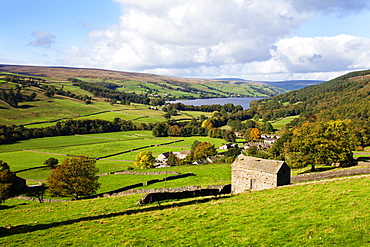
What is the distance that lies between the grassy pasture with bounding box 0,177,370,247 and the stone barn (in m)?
3.24

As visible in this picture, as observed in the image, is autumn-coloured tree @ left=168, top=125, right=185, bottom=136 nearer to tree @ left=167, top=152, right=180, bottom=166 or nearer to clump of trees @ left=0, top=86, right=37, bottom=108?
tree @ left=167, top=152, right=180, bottom=166

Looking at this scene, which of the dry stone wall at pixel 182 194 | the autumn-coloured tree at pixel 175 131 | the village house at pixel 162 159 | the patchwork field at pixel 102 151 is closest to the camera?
the dry stone wall at pixel 182 194

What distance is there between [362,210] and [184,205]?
1384cm

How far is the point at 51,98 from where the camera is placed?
6905 inches

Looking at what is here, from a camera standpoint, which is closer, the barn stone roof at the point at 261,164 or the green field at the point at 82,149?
the barn stone roof at the point at 261,164

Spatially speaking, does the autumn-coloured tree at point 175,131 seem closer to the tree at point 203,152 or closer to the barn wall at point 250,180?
the tree at point 203,152

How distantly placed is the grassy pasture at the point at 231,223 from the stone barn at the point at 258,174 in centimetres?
324

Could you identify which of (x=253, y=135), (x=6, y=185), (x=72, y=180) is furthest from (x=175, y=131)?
(x=72, y=180)

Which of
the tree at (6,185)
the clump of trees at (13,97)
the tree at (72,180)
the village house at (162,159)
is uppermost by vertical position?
the clump of trees at (13,97)

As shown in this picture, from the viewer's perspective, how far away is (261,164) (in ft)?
98.7

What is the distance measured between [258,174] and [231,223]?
1376 centimetres

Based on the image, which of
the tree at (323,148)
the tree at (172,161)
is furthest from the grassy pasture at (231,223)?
the tree at (172,161)

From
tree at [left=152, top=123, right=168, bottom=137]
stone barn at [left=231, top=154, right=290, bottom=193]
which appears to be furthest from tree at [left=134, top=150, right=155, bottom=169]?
tree at [left=152, top=123, right=168, bottom=137]

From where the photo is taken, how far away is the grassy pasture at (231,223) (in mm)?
13703
